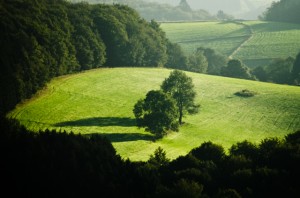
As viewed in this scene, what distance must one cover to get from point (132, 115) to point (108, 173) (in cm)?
4862

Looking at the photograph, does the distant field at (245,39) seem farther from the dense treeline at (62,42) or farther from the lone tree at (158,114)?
the lone tree at (158,114)

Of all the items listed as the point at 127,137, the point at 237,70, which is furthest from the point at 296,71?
the point at 127,137

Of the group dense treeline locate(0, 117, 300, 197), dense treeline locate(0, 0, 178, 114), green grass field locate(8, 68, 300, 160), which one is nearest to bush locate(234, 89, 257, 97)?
green grass field locate(8, 68, 300, 160)

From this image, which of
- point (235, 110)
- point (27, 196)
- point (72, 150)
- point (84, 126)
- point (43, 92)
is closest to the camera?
point (27, 196)

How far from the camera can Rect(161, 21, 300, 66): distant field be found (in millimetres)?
143250

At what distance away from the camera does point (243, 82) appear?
10306 cm

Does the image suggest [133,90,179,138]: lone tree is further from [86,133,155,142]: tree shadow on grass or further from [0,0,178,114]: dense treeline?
[0,0,178,114]: dense treeline

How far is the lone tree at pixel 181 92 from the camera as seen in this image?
2840 inches

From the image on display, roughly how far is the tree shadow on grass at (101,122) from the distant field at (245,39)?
88362 millimetres

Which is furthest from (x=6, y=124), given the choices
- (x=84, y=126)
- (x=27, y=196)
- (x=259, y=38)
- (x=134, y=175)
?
(x=259, y=38)

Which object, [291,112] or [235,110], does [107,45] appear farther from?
[291,112]

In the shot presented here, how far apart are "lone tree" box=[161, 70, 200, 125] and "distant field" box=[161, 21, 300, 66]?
7447 centimetres

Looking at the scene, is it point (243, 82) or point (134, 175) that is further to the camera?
point (243, 82)

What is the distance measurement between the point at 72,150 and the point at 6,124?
5721mm
